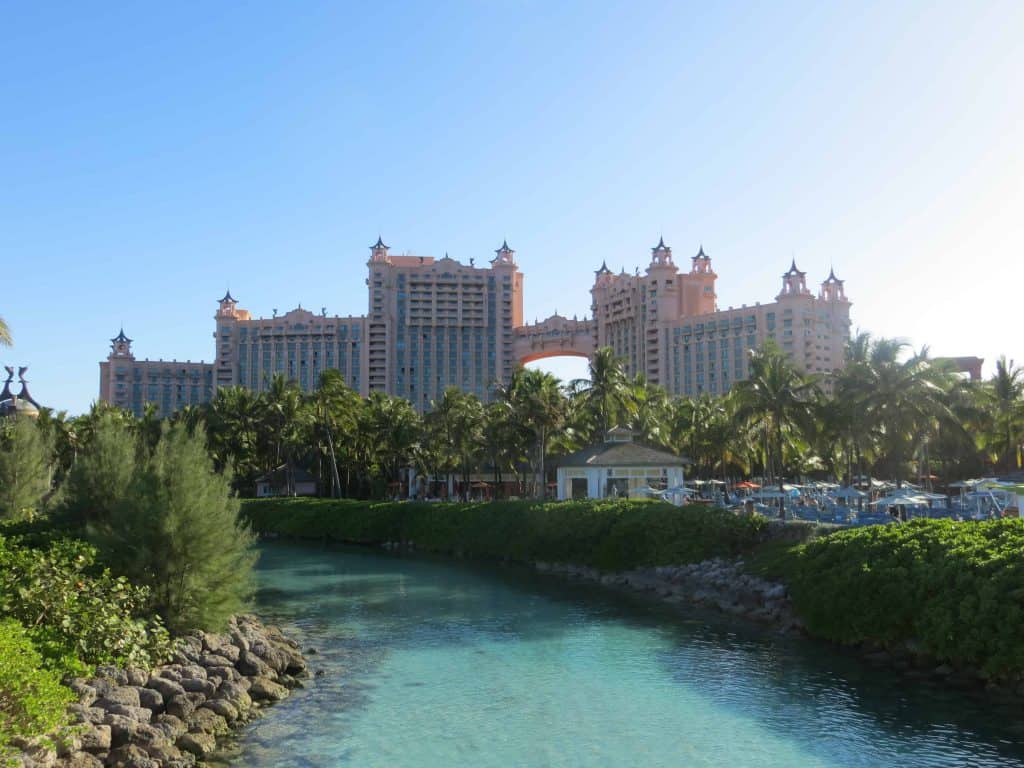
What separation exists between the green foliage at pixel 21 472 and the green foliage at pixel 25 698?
25902mm

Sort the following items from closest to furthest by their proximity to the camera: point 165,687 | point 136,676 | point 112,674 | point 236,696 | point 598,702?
point 112,674 → point 136,676 → point 165,687 → point 236,696 → point 598,702

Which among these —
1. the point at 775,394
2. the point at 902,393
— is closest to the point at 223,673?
the point at 775,394

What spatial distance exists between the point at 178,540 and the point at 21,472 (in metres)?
21.1

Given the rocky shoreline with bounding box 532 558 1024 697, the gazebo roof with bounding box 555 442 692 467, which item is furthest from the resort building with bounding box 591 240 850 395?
the rocky shoreline with bounding box 532 558 1024 697

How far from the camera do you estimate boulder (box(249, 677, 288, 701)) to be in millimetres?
21891

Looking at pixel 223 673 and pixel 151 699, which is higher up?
pixel 151 699

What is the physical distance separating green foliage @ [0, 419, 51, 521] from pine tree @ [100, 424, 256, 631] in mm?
17679

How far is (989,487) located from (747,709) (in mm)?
23620

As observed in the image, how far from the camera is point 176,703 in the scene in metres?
19.3

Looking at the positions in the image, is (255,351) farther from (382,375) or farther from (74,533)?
(74,533)

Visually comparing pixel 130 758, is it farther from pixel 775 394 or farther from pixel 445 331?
pixel 445 331

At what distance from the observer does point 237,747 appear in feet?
60.4

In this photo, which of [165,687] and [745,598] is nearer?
[165,687]

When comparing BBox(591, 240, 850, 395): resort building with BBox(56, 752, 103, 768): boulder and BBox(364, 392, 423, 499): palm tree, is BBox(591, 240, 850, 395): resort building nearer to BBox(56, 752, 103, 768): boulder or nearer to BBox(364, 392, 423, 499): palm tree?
BBox(364, 392, 423, 499): palm tree
